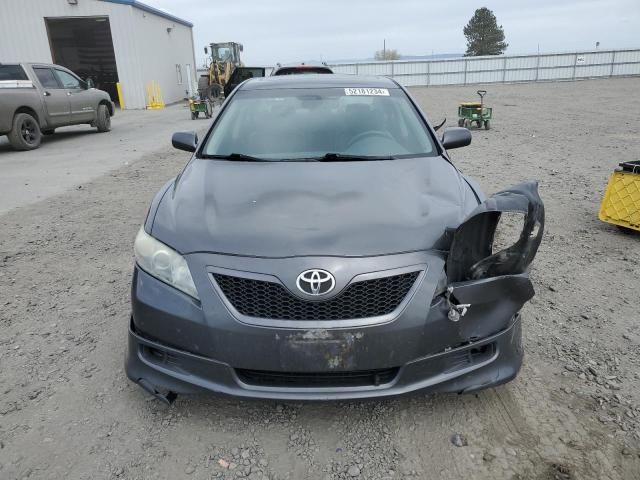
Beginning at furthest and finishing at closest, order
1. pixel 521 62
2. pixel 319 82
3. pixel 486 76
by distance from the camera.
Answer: pixel 486 76 < pixel 521 62 < pixel 319 82

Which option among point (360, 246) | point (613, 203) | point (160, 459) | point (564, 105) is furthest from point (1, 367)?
point (564, 105)

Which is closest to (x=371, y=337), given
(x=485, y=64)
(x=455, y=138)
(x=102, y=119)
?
(x=455, y=138)

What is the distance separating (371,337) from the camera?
1.97 metres

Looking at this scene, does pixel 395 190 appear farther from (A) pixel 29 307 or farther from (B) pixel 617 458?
(A) pixel 29 307

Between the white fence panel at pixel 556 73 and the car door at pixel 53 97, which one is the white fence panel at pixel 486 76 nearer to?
the white fence panel at pixel 556 73

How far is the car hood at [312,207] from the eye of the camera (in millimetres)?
2133

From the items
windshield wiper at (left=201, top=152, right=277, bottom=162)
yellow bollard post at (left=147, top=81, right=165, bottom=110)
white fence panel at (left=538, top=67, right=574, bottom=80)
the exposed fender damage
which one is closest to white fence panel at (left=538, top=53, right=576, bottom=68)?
white fence panel at (left=538, top=67, right=574, bottom=80)

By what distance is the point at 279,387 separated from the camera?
206cm

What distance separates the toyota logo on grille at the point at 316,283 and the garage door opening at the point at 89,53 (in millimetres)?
30516

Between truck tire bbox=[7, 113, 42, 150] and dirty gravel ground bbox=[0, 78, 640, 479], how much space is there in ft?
24.8

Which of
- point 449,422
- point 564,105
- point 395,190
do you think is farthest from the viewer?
point 564,105

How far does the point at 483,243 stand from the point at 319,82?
7.14 feet

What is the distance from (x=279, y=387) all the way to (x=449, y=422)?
33.5 inches

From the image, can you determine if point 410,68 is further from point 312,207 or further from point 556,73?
point 312,207
